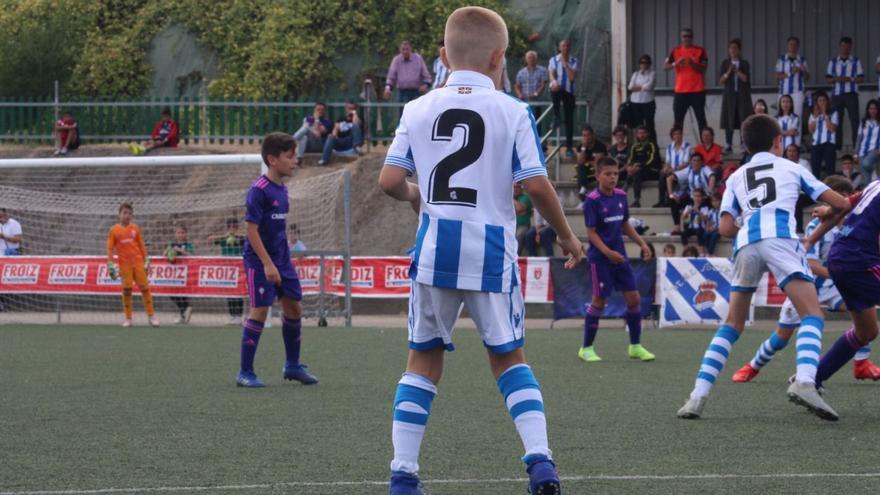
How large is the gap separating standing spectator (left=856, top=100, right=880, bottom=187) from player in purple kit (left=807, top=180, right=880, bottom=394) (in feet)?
44.6

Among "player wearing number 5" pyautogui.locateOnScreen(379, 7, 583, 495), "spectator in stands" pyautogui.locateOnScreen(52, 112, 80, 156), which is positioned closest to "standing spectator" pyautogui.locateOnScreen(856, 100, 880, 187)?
"spectator in stands" pyautogui.locateOnScreen(52, 112, 80, 156)

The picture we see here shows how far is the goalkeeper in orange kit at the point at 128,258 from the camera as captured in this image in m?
18.5

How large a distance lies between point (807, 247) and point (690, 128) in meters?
16.7

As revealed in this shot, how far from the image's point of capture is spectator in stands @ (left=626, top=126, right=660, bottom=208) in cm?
2234

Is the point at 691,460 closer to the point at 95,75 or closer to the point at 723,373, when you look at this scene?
the point at 723,373

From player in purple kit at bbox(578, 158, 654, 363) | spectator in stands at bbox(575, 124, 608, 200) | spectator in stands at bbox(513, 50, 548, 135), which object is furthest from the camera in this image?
spectator in stands at bbox(513, 50, 548, 135)

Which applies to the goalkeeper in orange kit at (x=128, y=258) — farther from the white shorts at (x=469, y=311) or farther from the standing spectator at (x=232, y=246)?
the white shorts at (x=469, y=311)

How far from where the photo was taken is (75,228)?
2294 cm

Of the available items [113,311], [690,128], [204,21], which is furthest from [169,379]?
[204,21]

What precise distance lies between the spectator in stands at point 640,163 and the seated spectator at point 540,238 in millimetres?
1835

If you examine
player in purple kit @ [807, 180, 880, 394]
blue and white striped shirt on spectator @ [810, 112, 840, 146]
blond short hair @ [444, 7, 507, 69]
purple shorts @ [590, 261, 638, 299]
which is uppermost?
blond short hair @ [444, 7, 507, 69]

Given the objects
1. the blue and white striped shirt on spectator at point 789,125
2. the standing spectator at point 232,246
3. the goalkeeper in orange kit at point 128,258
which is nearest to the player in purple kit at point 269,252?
the goalkeeper in orange kit at point 128,258

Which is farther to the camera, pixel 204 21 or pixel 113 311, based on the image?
pixel 204 21

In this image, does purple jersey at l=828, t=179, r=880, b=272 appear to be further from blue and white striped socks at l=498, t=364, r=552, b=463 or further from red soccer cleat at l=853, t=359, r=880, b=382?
blue and white striped socks at l=498, t=364, r=552, b=463
